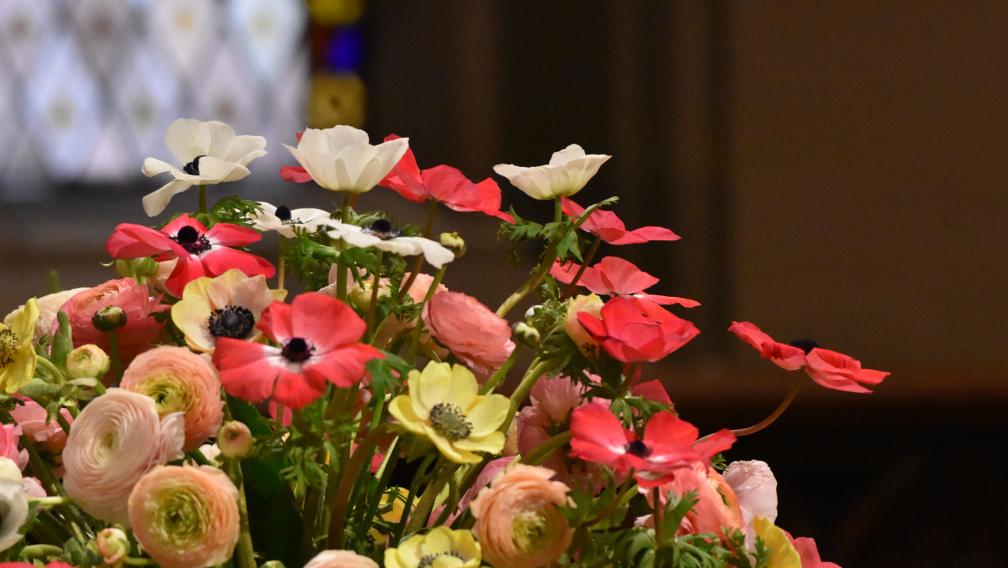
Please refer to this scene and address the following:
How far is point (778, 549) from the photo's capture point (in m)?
0.62

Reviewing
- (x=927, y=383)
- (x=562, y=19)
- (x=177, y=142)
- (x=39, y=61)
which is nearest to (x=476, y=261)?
(x=562, y=19)

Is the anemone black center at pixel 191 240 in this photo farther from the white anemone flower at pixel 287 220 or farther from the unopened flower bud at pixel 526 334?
the unopened flower bud at pixel 526 334

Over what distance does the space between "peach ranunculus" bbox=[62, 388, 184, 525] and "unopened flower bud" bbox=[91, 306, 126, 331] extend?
0.26ft

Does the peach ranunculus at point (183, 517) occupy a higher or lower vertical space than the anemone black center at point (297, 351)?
lower

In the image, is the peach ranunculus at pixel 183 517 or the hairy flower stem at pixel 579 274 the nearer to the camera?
the peach ranunculus at pixel 183 517

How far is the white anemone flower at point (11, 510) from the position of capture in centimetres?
52

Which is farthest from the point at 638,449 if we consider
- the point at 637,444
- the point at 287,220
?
the point at 287,220

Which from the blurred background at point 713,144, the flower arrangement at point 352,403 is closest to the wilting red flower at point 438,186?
the flower arrangement at point 352,403

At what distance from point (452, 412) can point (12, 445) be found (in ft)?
0.63

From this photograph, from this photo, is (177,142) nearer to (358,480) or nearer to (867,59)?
(358,480)

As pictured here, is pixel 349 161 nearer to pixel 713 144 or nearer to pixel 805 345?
pixel 805 345

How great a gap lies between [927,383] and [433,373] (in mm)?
1526

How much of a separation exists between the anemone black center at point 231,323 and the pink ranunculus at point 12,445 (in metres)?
0.10

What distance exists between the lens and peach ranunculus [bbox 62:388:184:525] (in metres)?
0.53
